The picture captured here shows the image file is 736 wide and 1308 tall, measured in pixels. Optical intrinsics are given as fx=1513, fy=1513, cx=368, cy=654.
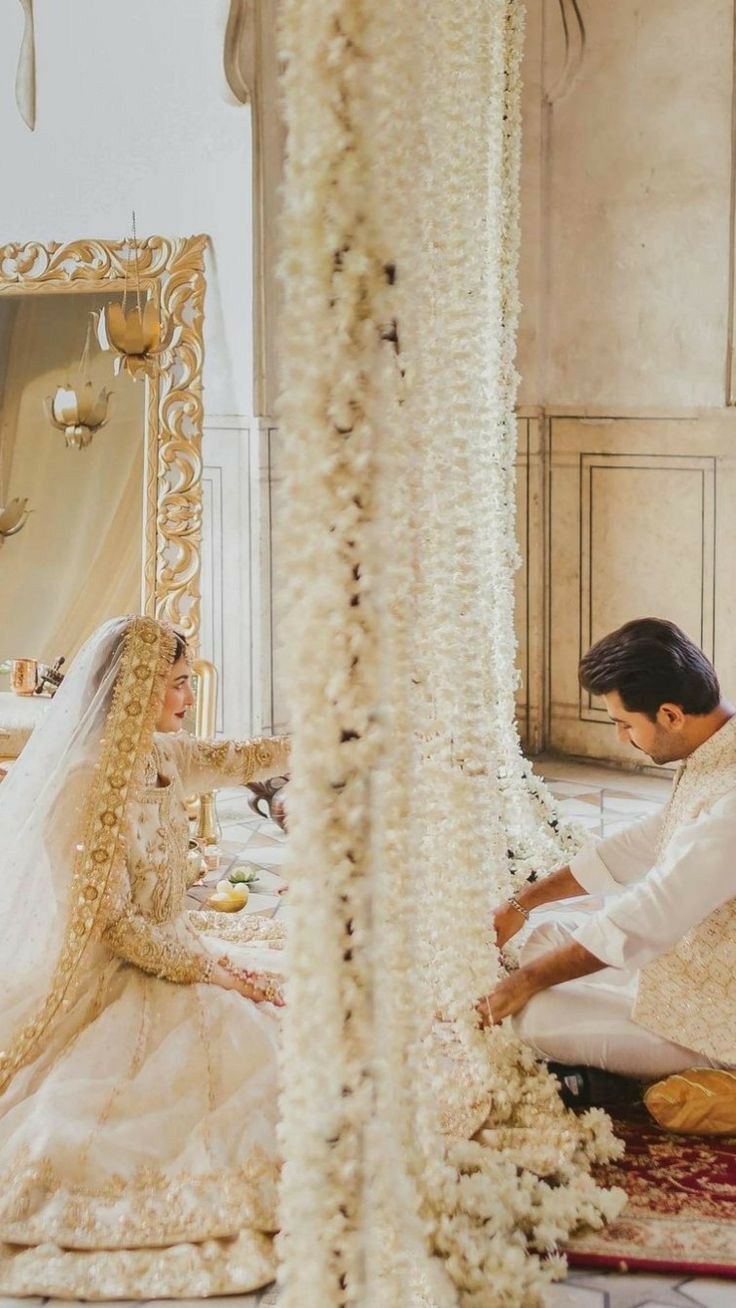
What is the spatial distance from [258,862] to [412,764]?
10.5 ft

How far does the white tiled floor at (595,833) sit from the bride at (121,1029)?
0.11 metres

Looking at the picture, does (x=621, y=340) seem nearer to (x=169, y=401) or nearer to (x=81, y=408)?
(x=169, y=401)

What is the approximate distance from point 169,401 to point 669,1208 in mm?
4267

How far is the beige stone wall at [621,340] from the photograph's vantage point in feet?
20.8

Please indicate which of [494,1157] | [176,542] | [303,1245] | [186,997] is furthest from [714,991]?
[176,542]

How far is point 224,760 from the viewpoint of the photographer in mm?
3428

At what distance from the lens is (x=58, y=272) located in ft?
20.7

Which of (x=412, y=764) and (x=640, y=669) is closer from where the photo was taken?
(x=412, y=764)

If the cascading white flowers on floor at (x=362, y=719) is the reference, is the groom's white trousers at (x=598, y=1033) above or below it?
below

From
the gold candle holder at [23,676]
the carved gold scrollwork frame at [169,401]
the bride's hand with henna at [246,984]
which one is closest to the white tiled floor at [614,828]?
the bride's hand with henna at [246,984]

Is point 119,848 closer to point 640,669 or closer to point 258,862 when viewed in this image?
point 640,669

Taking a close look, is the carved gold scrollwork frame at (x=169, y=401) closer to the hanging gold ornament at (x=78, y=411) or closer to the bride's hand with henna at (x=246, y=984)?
the hanging gold ornament at (x=78, y=411)

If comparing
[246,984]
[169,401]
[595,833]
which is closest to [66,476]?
Result: [169,401]

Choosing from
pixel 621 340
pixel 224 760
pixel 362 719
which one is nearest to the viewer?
pixel 362 719
